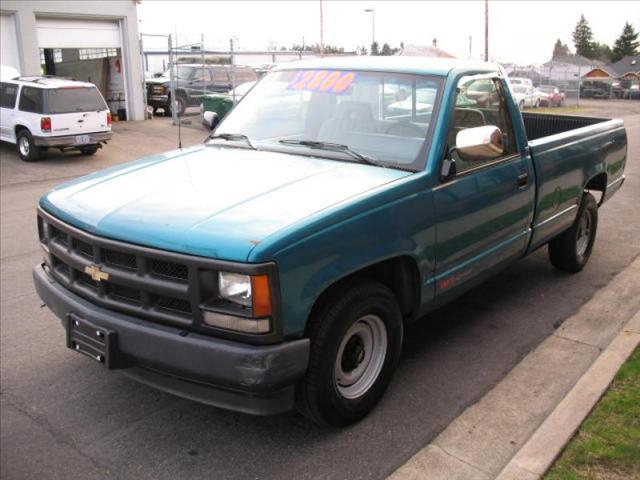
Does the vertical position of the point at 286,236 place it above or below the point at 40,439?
above

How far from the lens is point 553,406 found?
373 cm

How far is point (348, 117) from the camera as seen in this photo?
13.8 feet

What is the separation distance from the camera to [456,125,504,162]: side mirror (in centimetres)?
379

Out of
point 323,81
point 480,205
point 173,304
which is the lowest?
point 173,304

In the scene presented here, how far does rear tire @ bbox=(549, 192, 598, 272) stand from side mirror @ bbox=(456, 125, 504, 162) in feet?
7.29

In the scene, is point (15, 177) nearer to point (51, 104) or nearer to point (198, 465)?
point (51, 104)

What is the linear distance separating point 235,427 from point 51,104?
12.9m

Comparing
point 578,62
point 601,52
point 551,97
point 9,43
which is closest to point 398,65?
point 9,43

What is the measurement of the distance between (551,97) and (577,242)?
111ft

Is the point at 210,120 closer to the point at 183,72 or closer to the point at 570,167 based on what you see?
the point at 570,167

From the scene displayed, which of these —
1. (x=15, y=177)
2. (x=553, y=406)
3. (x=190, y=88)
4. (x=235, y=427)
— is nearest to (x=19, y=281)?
(x=235, y=427)

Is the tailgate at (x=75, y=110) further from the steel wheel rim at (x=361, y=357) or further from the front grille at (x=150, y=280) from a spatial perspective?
the steel wheel rim at (x=361, y=357)

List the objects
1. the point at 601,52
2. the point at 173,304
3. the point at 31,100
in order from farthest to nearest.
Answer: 1. the point at 601,52
2. the point at 31,100
3. the point at 173,304

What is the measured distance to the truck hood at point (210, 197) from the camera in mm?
2918
